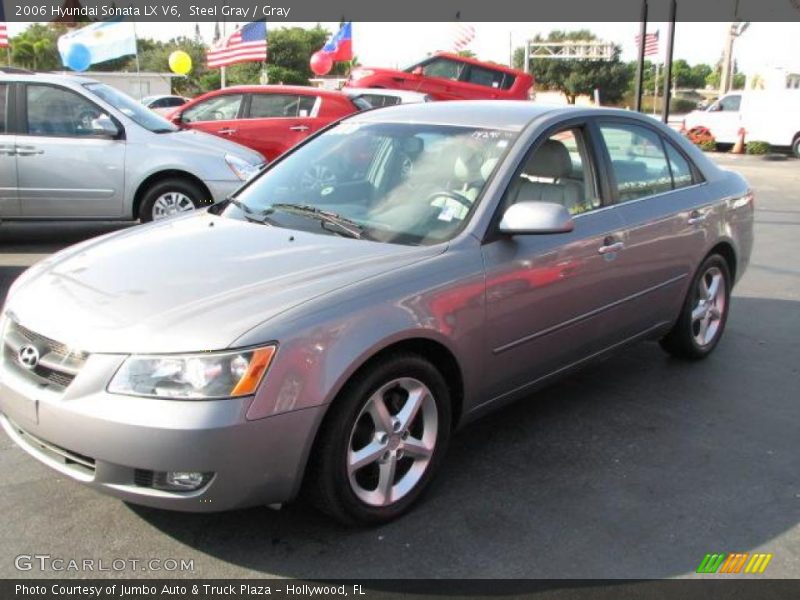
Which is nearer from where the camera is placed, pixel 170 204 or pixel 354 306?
pixel 354 306

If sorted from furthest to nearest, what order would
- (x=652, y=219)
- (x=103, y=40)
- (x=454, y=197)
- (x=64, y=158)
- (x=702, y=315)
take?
(x=103, y=40) → (x=64, y=158) → (x=702, y=315) → (x=652, y=219) → (x=454, y=197)

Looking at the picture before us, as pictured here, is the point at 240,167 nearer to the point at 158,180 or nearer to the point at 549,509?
the point at 158,180

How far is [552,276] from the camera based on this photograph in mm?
3738

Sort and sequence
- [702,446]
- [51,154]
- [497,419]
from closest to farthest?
[702,446]
[497,419]
[51,154]

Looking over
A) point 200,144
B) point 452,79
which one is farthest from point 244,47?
point 200,144

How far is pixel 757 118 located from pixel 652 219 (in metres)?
23.6

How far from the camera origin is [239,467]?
267 cm

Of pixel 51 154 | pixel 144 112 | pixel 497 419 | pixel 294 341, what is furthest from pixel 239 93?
pixel 294 341

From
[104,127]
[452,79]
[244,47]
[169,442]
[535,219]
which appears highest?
[244,47]

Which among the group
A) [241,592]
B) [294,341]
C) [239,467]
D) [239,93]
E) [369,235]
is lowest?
[241,592]

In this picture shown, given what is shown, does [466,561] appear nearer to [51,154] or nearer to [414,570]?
[414,570]

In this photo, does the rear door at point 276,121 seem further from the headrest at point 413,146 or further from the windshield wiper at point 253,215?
the headrest at point 413,146

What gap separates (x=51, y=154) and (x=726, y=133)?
75.8 feet

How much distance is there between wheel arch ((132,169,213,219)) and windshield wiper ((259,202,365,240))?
4.78 meters
